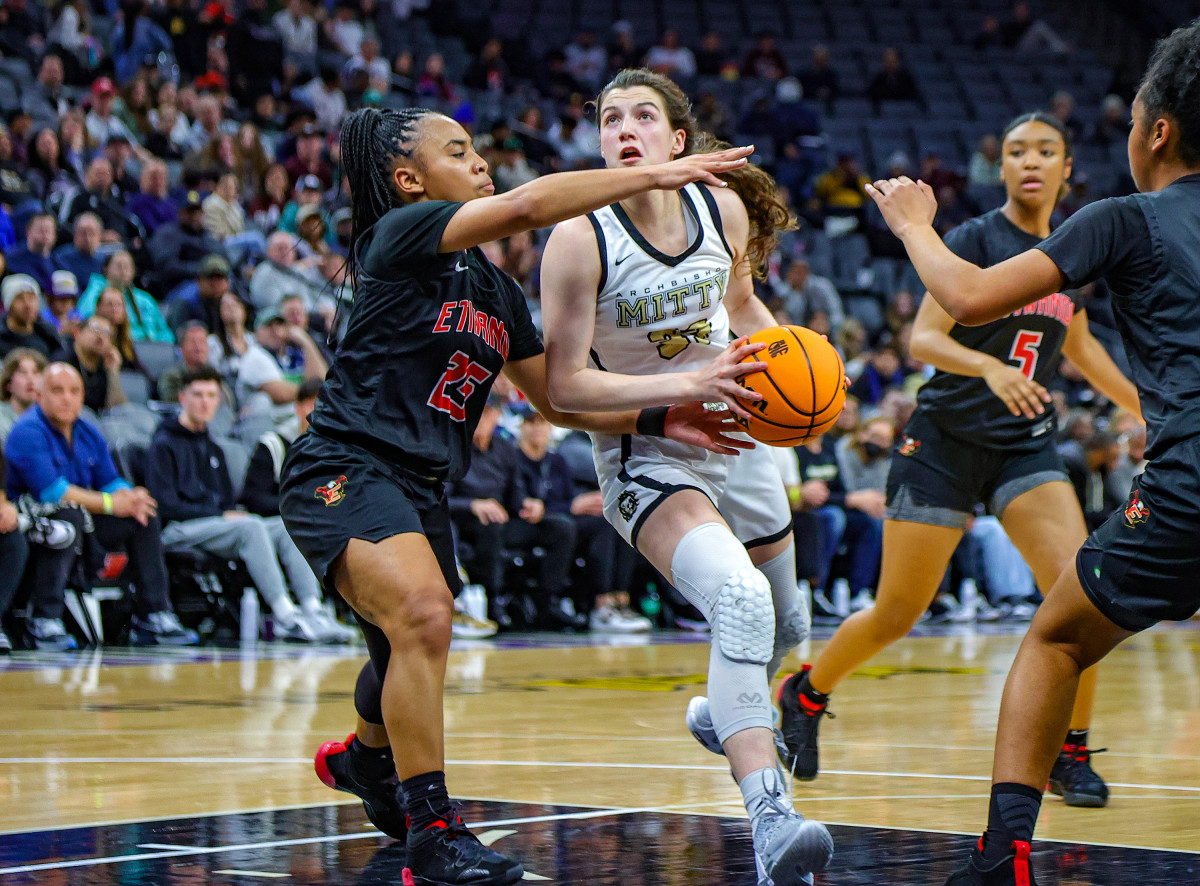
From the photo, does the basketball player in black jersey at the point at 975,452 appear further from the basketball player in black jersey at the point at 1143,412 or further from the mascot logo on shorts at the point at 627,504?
the basketball player in black jersey at the point at 1143,412

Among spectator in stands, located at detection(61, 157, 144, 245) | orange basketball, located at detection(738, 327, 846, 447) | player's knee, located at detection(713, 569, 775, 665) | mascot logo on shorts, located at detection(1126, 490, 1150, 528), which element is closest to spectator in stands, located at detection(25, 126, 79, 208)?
spectator in stands, located at detection(61, 157, 144, 245)

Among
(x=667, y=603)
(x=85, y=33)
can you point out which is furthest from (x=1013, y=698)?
(x=85, y=33)

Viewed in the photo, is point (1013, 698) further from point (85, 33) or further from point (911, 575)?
point (85, 33)

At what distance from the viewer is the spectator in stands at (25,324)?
9.48m

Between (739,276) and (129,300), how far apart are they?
24.5ft

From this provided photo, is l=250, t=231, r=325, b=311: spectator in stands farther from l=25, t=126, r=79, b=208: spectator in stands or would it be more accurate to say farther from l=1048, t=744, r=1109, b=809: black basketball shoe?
l=1048, t=744, r=1109, b=809: black basketball shoe

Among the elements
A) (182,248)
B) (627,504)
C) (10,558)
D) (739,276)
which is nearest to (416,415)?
(627,504)

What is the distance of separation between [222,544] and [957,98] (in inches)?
568

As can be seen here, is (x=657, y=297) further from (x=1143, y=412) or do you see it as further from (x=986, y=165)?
(x=986, y=165)

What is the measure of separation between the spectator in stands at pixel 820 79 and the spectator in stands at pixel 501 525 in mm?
10841

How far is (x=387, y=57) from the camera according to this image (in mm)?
17453

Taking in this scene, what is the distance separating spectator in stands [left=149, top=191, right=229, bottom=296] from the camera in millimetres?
11805

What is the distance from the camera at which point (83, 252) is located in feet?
36.5

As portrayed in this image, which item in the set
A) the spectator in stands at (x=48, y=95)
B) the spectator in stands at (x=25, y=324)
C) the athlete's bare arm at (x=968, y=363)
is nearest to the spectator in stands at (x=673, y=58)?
the spectator in stands at (x=48, y=95)
